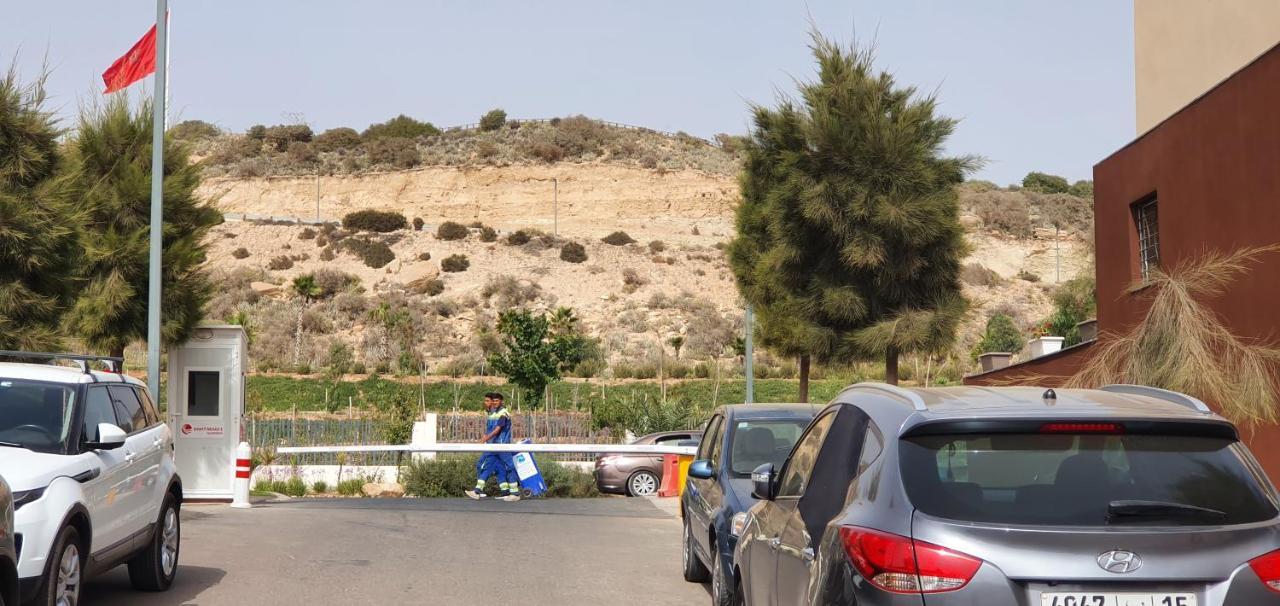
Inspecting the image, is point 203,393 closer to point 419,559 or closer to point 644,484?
point 644,484

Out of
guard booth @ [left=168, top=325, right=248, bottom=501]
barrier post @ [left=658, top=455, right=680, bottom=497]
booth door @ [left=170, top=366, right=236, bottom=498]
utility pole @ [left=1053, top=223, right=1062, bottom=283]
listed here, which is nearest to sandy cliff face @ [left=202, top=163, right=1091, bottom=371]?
utility pole @ [left=1053, top=223, right=1062, bottom=283]

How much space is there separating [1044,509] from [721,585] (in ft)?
16.4

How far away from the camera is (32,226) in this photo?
55.4ft

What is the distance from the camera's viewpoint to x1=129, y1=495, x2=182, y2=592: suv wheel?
33.7ft

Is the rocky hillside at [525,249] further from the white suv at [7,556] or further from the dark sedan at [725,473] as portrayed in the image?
the white suv at [7,556]

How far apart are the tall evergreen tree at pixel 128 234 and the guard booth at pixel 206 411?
0.49m

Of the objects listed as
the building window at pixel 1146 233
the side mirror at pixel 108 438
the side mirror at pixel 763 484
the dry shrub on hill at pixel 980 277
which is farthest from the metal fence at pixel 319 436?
the dry shrub on hill at pixel 980 277

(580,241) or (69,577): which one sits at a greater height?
(580,241)

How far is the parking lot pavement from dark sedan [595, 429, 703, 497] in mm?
5490

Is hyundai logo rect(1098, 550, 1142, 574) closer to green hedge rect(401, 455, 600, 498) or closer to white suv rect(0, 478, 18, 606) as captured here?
white suv rect(0, 478, 18, 606)

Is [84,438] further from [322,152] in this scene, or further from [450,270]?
[322,152]

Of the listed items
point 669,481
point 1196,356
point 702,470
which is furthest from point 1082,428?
point 669,481

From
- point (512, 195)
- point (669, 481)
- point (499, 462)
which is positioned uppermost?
point (512, 195)

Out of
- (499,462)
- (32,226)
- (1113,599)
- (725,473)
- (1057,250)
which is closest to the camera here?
(1113,599)
